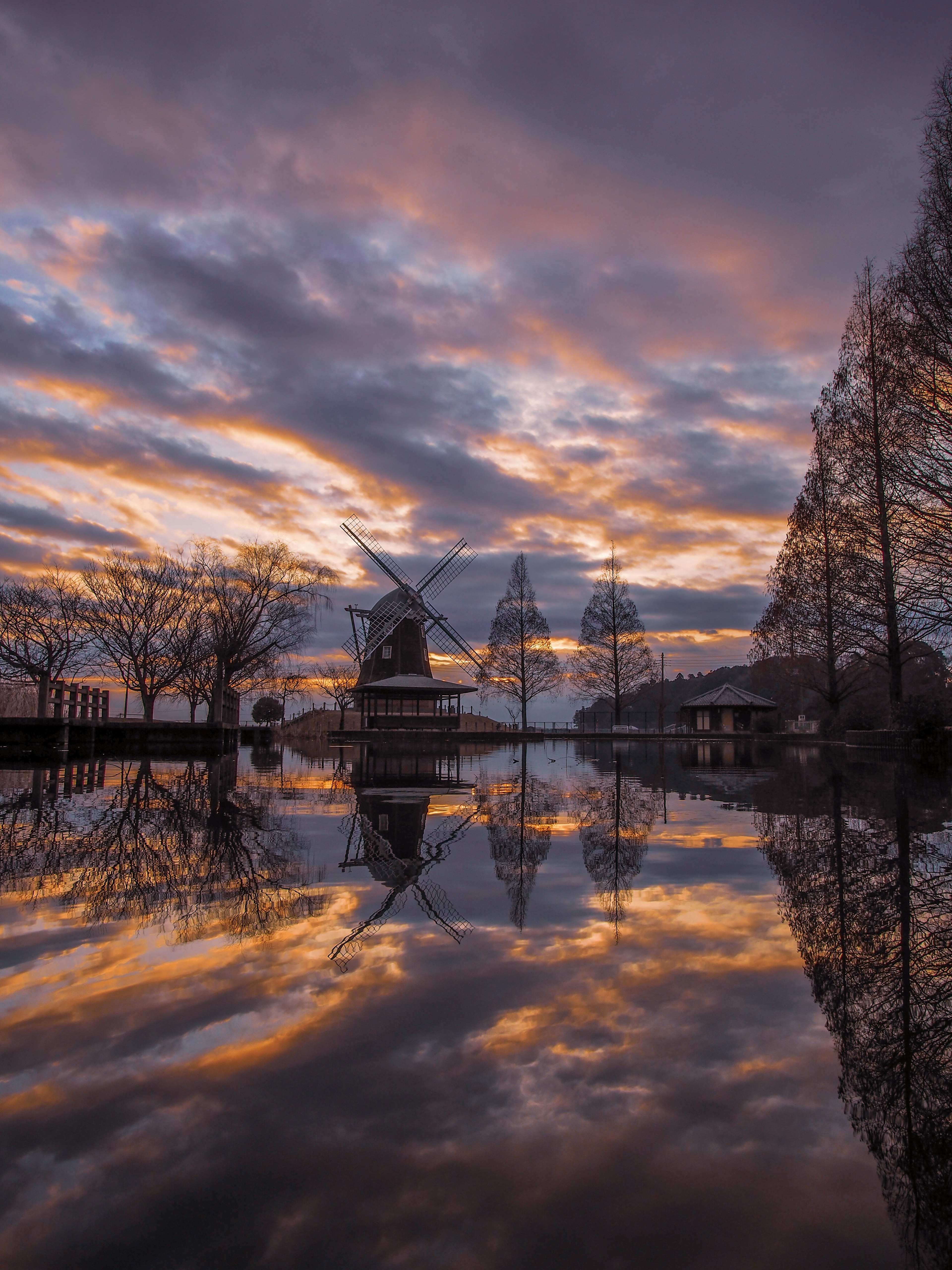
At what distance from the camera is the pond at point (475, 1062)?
1.91 m

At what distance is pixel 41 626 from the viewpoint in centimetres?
4403

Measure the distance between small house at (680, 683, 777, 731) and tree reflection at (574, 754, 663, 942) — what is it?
44.3 metres

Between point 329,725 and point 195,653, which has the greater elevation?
point 195,653

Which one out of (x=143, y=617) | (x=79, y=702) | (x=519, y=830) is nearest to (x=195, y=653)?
(x=143, y=617)

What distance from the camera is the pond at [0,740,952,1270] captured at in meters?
1.91

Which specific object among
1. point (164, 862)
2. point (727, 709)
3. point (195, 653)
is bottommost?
point (164, 862)

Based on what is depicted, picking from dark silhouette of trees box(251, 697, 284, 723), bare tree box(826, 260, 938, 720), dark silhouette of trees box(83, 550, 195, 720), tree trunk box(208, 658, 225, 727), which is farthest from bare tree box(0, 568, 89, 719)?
bare tree box(826, 260, 938, 720)

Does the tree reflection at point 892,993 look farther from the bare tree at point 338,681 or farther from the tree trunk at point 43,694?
the bare tree at point 338,681

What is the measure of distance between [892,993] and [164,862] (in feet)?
18.1

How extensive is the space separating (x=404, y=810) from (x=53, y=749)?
734 inches

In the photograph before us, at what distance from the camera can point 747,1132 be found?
2.35 meters

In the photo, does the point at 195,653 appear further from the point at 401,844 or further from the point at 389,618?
the point at 401,844

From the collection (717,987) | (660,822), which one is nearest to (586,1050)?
(717,987)

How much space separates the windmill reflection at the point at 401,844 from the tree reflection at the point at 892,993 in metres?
2.08
